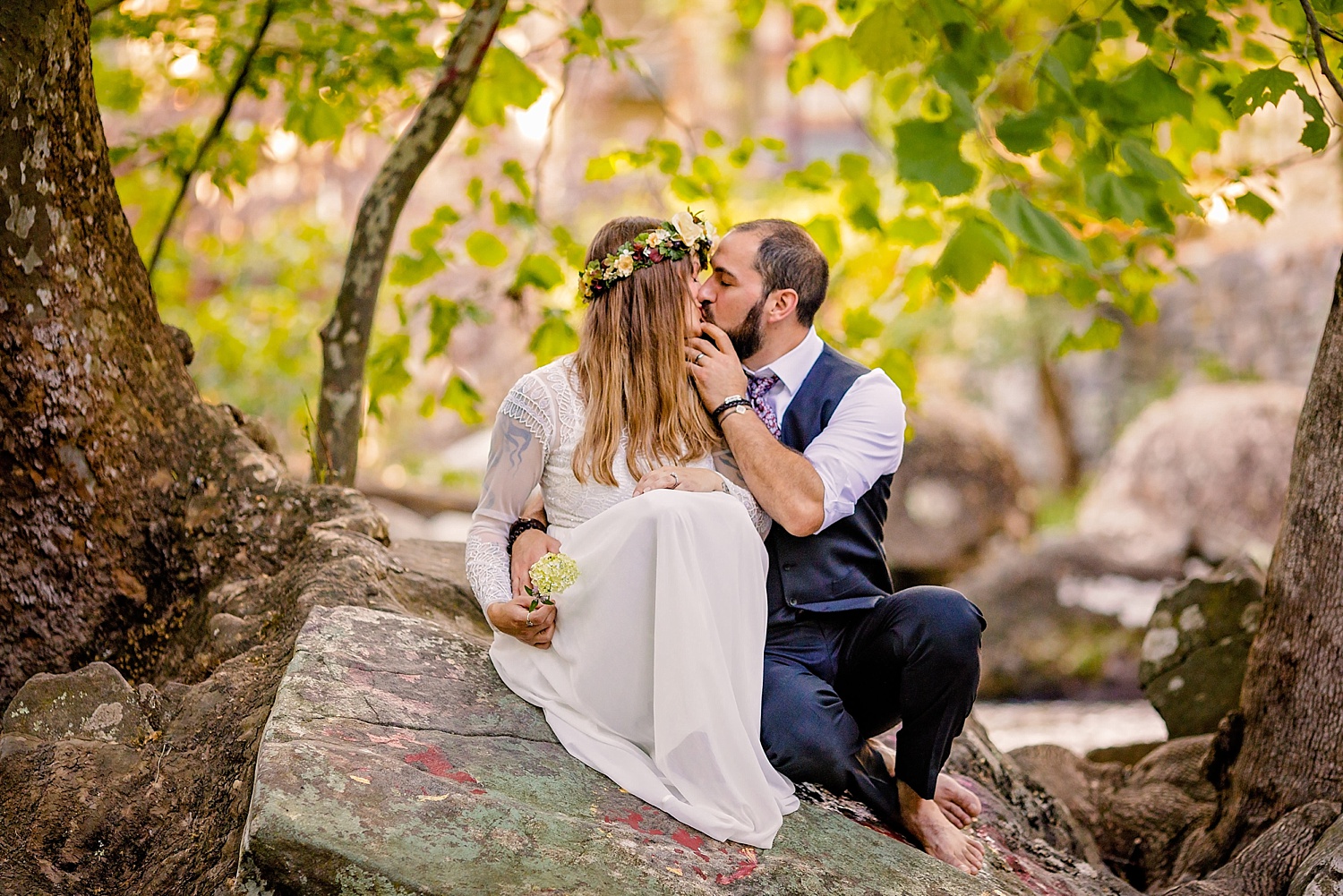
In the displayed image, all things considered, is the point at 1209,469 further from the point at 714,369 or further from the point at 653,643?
the point at 653,643

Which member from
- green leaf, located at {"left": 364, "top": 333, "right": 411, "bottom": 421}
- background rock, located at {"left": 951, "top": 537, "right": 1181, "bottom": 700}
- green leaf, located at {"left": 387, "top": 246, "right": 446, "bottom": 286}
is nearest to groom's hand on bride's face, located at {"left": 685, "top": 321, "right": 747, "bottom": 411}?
green leaf, located at {"left": 364, "top": 333, "right": 411, "bottom": 421}

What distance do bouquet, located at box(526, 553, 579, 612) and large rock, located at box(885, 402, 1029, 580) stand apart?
6.73m

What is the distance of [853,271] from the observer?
5617 millimetres

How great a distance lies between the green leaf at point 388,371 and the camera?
4965mm

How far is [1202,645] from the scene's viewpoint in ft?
15.6

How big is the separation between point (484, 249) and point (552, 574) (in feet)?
9.00

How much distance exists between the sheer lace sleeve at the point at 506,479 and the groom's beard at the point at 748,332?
67 cm

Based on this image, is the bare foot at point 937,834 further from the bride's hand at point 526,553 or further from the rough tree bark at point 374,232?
the rough tree bark at point 374,232

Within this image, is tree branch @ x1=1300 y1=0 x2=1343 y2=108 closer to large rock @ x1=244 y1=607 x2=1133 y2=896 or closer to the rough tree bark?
large rock @ x1=244 y1=607 x2=1133 y2=896

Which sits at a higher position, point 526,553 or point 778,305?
point 778,305

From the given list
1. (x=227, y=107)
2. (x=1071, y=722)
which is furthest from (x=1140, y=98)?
(x=1071, y=722)

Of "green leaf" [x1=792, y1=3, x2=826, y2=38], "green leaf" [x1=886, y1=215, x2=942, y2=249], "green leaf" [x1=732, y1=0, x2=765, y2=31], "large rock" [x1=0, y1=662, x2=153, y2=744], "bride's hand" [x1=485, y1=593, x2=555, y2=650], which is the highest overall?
"green leaf" [x1=732, y1=0, x2=765, y2=31]

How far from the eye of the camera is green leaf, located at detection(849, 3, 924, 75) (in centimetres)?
364

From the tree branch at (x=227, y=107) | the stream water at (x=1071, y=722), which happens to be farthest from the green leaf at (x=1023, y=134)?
the stream water at (x=1071, y=722)
